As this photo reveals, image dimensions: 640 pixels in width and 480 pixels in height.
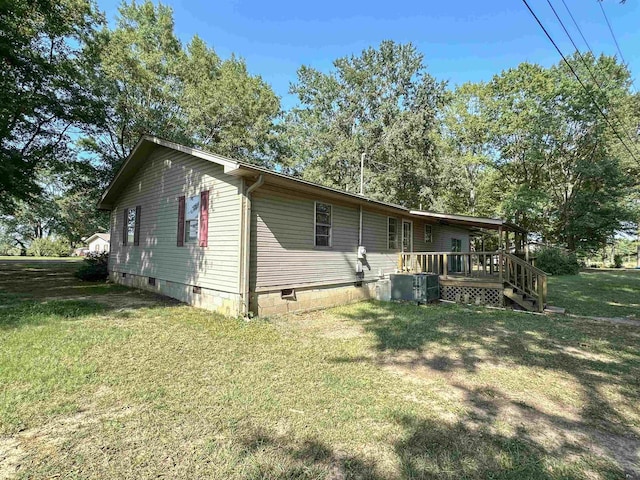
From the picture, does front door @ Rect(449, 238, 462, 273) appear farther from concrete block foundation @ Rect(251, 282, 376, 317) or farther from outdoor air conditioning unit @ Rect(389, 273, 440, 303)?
concrete block foundation @ Rect(251, 282, 376, 317)

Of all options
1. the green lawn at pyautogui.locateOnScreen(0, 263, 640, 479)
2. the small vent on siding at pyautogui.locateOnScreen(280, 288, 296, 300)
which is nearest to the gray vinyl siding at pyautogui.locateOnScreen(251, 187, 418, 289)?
the small vent on siding at pyautogui.locateOnScreen(280, 288, 296, 300)

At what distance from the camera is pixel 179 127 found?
64.1ft

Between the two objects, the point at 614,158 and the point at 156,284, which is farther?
the point at 614,158

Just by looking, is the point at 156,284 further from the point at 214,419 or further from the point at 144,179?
the point at 214,419

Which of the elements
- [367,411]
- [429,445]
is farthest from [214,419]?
[429,445]

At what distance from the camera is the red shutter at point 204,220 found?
25.4 feet

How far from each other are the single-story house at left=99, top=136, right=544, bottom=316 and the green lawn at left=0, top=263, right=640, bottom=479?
4.82 feet

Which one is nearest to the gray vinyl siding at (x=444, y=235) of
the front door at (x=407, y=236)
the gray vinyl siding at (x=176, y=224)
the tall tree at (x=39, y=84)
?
the front door at (x=407, y=236)

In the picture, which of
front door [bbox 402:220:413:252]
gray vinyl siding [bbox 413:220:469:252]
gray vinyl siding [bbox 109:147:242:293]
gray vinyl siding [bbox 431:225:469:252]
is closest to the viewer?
gray vinyl siding [bbox 109:147:242:293]

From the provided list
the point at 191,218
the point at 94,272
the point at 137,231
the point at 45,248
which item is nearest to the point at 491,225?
the point at 191,218

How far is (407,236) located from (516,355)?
8385 mm

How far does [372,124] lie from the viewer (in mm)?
24250

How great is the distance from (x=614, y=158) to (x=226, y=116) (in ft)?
92.0

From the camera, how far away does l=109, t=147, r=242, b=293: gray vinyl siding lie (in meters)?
7.08
